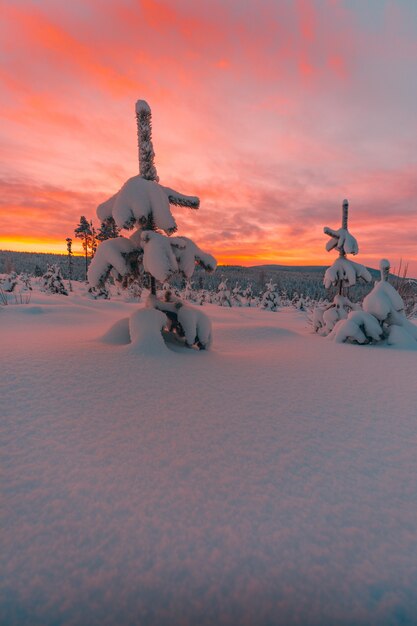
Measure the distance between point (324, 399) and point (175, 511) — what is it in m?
2.21

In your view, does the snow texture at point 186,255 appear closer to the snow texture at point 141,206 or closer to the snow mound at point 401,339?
the snow texture at point 141,206

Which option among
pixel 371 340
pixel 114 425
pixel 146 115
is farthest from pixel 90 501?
pixel 371 340

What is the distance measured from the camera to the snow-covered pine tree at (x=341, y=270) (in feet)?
30.9

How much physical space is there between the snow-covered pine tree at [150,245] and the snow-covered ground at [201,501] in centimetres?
162

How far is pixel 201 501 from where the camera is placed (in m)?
1.82

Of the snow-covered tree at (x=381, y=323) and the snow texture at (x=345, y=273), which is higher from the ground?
the snow texture at (x=345, y=273)

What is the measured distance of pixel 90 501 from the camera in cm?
178

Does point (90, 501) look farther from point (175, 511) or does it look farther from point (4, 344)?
point (4, 344)

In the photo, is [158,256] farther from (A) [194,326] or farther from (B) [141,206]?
Result: (A) [194,326]

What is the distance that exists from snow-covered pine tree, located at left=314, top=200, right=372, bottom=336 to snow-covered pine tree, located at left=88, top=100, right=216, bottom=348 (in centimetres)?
551

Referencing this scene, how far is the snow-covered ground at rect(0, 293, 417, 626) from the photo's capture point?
134 cm

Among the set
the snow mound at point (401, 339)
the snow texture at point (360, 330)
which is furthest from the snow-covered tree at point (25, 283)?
the snow mound at point (401, 339)

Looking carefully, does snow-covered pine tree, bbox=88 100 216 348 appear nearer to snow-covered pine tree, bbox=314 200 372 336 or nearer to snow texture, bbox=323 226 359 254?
snow-covered pine tree, bbox=314 200 372 336

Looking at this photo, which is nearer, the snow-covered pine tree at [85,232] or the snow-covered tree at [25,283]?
the snow-covered tree at [25,283]
